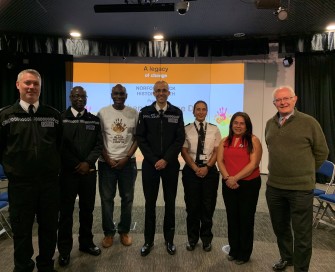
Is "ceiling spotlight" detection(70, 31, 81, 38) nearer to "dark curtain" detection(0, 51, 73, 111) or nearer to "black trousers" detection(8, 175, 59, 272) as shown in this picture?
"dark curtain" detection(0, 51, 73, 111)

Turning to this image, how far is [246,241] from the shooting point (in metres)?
2.65

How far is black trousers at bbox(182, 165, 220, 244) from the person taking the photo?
2836 mm

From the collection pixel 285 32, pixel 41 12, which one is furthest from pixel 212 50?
pixel 41 12

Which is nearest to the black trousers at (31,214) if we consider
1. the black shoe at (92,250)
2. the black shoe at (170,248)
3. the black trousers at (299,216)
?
the black shoe at (92,250)

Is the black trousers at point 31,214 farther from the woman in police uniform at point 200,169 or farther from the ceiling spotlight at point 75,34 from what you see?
the ceiling spotlight at point 75,34

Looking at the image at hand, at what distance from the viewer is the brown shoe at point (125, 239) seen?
3051mm

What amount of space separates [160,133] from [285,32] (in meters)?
4.48

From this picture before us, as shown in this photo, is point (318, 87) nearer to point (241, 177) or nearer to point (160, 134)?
point (241, 177)

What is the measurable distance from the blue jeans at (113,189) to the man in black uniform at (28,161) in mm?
669

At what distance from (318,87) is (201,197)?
15.4ft

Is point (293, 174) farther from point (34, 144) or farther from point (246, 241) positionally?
point (34, 144)

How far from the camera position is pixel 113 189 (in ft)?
9.89

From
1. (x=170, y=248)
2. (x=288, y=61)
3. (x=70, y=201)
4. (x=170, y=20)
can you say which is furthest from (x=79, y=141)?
(x=288, y=61)

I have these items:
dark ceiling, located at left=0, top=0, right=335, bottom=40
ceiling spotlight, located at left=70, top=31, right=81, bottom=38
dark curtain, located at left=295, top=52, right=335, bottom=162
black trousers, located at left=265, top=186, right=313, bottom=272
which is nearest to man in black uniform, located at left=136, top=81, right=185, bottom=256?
black trousers, located at left=265, top=186, right=313, bottom=272
